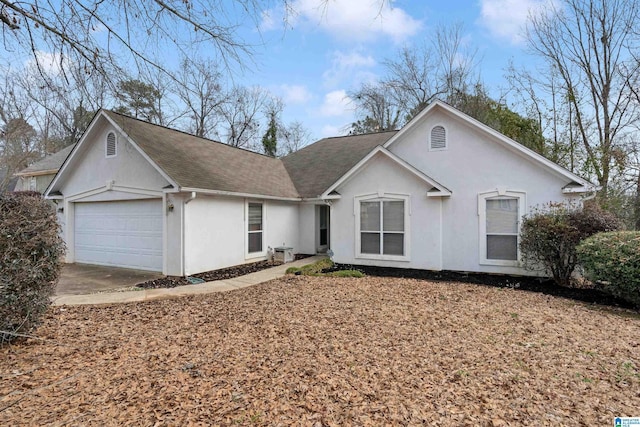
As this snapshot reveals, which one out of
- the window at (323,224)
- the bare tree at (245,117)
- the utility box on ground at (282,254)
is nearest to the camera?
the utility box on ground at (282,254)

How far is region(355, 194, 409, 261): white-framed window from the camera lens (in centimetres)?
1043

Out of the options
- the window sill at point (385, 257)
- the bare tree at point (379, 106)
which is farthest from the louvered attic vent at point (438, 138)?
the bare tree at point (379, 106)

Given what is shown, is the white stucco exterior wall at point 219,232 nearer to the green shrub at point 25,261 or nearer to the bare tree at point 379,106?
the green shrub at point 25,261

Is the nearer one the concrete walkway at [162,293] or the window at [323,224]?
the concrete walkway at [162,293]

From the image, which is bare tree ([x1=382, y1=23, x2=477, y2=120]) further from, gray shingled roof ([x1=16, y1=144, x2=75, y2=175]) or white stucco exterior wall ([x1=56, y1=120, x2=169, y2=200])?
gray shingled roof ([x1=16, y1=144, x2=75, y2=175])

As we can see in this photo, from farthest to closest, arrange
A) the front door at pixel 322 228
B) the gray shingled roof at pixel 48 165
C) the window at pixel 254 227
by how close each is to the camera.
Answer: the gray shingled roof at pixel 48 165 < the front door at pixel 322 228 < the window at pixel 254 227

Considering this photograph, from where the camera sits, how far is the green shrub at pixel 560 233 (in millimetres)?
7887

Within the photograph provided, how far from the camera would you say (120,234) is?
11.0 m

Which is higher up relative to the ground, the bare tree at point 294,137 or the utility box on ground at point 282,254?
the bare tree at point 294,137

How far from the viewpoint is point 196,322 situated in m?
5.60

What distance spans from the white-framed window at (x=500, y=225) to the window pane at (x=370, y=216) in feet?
10.1

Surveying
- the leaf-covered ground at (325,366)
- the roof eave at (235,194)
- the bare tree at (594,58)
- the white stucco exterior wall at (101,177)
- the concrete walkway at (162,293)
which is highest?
the bare tree at (594,58)

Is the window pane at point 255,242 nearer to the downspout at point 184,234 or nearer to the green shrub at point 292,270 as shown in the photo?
the green shrub at point 292,270

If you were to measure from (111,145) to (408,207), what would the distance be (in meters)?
9.92
